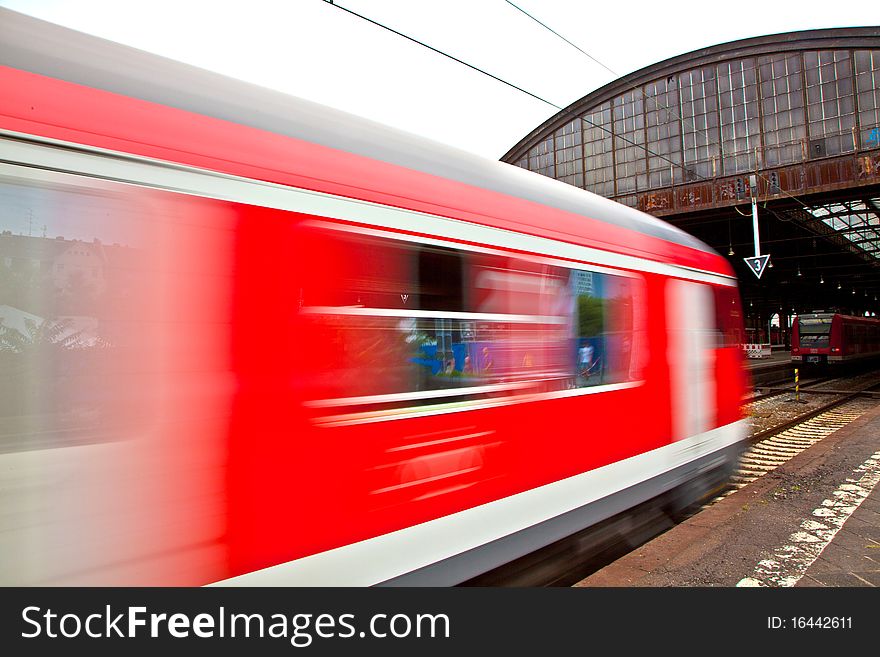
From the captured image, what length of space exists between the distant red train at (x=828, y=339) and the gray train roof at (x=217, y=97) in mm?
24848

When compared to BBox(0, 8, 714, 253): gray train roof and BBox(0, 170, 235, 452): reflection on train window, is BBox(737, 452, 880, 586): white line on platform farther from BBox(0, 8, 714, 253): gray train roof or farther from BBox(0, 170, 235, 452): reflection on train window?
BBox(0, 170, 235, 452): reflection on train window

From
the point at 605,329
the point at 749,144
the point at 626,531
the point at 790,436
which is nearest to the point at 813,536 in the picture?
the point at 626,531

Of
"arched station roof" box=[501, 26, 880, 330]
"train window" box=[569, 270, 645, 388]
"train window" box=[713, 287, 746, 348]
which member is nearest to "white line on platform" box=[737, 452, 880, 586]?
"train window" box=[569, 270, 645, 388]

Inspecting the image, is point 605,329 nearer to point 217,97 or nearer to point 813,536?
point 813,536

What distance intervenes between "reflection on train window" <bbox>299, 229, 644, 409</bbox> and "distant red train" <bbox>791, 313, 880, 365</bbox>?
24305 millimetres

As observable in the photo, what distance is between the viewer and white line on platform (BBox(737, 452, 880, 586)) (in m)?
3.79

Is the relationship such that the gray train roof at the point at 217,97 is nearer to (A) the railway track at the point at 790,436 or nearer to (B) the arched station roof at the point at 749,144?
(A) the railway track at the point at 790,436

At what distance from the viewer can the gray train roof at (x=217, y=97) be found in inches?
84.7

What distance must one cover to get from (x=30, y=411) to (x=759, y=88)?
100 ft

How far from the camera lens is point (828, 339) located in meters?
23.0

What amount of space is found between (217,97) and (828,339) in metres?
27.2

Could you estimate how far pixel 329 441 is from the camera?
251 cm

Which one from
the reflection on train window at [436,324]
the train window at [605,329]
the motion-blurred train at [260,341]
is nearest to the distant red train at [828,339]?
the train window at [605,329]

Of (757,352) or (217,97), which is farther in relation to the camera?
(757,352)
